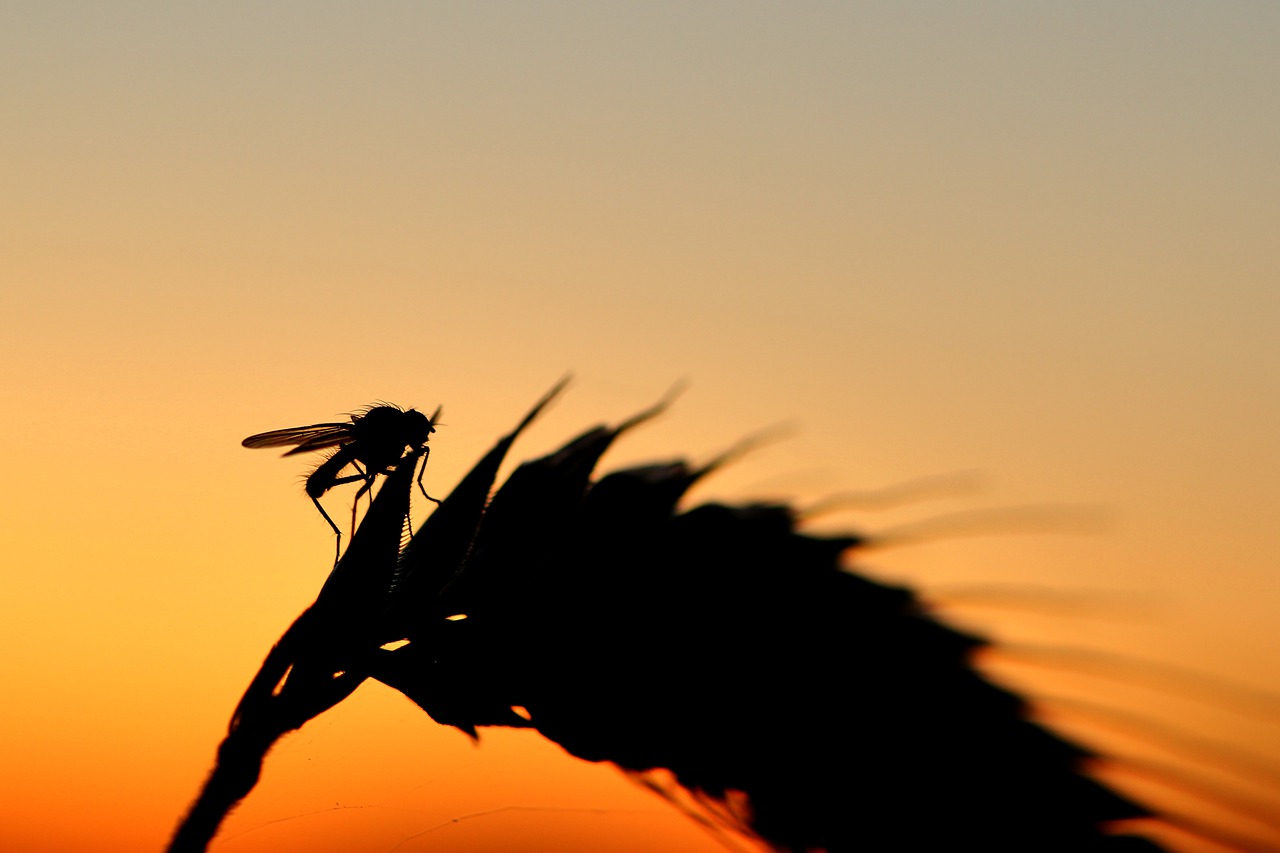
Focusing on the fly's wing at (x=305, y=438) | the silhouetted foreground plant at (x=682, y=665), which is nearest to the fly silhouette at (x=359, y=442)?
the fly's wing at (x=305, y=438)

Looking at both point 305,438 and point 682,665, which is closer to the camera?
point 682,665

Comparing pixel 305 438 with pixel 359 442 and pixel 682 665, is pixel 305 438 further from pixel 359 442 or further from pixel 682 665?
pixel 682 665

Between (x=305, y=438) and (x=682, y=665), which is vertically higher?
(x=305, y=438)

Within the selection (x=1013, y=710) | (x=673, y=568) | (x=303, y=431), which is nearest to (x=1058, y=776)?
(x=1013, y=710)

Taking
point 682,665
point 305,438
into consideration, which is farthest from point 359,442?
point 682,665

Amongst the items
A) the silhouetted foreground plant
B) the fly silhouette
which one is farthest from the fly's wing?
the silhouetted foreground plant

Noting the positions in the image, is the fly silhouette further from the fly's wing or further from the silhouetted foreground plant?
the silhouetted foreground plant

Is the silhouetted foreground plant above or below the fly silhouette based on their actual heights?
below

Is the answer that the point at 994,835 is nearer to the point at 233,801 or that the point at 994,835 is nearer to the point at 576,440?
the point at 576,440
